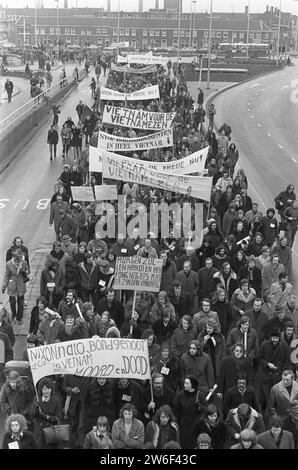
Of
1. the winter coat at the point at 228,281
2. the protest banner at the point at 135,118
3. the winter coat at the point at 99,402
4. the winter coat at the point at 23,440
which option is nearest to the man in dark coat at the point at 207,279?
the winter coat at the point at 228,281

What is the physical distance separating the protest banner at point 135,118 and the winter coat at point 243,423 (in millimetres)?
13687

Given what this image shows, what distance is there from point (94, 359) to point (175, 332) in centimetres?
161

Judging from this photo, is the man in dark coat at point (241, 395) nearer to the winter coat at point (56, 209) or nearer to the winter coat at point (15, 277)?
the winter coat at point (15, 277)

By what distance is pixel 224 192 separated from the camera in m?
17.6

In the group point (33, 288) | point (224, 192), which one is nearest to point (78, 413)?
point (33, 288)

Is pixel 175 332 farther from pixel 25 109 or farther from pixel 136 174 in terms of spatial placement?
pixel 25 109

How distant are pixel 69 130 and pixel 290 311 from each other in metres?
16.1

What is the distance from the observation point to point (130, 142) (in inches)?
762

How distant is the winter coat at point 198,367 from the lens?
10.1m

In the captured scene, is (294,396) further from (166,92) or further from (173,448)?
(166,92)

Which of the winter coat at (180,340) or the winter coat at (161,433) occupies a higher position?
the winter coat at (180,340)

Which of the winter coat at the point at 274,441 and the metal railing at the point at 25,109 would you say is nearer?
the winter coat at the point at 274,441

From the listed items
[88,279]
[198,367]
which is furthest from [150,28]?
[198,367]

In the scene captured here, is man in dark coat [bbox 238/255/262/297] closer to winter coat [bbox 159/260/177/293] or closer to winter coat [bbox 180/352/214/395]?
winter coat [bbox 159/260/177/293]
